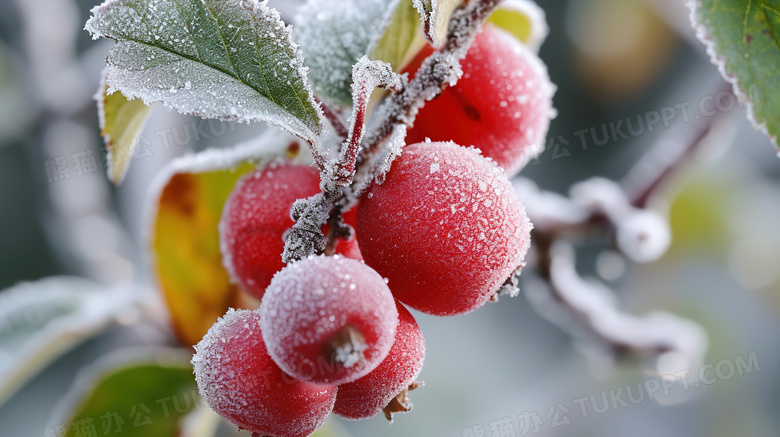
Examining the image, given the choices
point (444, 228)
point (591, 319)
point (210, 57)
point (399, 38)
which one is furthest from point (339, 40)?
point (591, 319)

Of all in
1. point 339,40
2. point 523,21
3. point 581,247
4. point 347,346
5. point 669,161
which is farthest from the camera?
point 581,247

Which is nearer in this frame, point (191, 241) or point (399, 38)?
point (399, 38)

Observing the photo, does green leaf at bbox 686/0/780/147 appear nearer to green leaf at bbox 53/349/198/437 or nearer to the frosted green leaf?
the frosted green leaf

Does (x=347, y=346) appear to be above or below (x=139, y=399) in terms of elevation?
above

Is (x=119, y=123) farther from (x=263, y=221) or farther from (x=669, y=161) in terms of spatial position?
(x=669, y=161)

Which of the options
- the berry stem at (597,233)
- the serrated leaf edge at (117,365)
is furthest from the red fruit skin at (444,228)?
the serrated leaf edge at (117,365)

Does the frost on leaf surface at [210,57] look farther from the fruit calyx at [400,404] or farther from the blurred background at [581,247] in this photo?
the blurred background at [581,247]

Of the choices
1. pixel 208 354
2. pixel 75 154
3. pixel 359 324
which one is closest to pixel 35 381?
pixel 75 154
